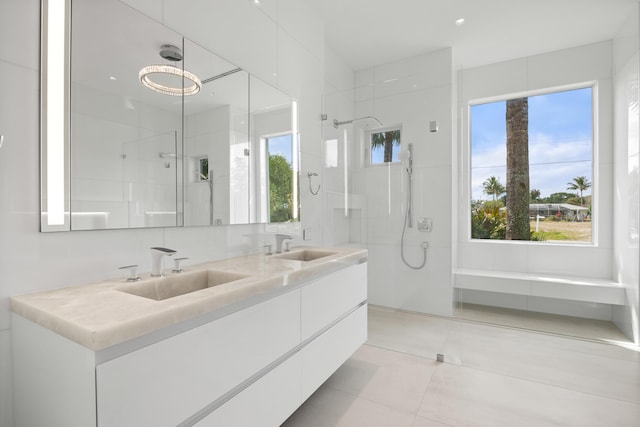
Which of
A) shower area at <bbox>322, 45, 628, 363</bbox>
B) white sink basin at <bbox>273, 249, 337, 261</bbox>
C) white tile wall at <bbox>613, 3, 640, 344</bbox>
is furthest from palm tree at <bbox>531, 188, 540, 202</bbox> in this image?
white sink basin at <bbox>273, 249, 337, 261</bbox>

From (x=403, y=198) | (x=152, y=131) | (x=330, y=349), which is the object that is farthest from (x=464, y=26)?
(x=330, y=349)

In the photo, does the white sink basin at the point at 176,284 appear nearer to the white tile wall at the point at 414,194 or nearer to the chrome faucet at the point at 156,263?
the chrome faucet at the point at 156,263

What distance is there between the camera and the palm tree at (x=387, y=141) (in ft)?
9.04

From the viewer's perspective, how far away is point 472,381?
2.07m

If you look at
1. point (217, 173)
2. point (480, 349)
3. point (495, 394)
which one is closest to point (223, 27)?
point (217, 173)

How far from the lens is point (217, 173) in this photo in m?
1.76

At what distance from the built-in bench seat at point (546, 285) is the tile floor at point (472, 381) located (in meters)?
0.43

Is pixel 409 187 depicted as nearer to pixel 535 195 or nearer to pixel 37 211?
pixel 535 195

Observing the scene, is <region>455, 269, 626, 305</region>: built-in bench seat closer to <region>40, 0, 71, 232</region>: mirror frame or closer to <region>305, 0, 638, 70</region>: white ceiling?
<region>305, 0, 638, 70</region>: white ceiling

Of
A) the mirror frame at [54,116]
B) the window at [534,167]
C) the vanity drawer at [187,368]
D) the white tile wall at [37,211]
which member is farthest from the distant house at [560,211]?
the mirror frame at [54,116]

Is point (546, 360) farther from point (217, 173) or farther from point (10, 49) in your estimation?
point (10, 49)

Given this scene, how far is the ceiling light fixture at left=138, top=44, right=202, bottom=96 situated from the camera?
1.40 meters

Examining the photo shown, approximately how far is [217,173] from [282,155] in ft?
2.18

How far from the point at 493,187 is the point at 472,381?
8.05 feet
